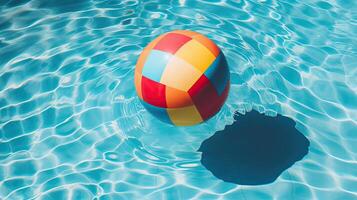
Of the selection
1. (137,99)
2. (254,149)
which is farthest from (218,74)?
(137,99)

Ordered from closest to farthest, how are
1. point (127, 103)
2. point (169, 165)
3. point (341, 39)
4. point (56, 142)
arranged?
point (169, 165)
point (56, 142)
point (127, 103)
point (341, 39)

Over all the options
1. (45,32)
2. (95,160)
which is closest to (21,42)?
(45,32)

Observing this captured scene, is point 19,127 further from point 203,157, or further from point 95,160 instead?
point 203,157

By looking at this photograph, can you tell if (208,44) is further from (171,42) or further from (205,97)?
(205,97)

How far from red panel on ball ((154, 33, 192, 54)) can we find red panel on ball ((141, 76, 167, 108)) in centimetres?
30

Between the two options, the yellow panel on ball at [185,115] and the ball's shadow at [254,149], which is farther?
the ball's shadow at [254,149]

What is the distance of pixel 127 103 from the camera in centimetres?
550

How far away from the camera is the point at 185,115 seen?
4148mm

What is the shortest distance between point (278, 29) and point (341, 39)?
852 mm

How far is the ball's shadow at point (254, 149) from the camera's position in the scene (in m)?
4.75

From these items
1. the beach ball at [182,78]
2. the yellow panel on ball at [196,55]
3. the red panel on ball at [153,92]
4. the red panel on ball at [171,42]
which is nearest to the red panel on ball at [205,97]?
the beach ball at [182,78]

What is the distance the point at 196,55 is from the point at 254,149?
146 cm

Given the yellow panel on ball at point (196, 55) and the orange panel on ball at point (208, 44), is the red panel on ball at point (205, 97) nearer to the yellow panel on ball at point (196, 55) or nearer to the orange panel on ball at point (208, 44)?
the yellow panel on ball at point (196, 55)

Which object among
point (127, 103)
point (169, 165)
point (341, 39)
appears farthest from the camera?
point (341, 39)
